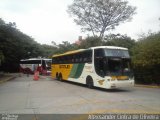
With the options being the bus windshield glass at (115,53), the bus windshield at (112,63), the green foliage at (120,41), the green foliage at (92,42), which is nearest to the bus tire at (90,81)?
the bus windshield at (112,63)

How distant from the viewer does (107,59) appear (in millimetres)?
16953

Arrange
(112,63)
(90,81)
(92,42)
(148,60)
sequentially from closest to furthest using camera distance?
(112,63)
(90,81)
(148,60)
(92,42)

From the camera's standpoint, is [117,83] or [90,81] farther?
[90,81]

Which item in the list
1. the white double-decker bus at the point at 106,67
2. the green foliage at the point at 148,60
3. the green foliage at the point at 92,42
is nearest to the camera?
the white double-decker bus at the point at 106,67

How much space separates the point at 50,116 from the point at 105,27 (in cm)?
3144

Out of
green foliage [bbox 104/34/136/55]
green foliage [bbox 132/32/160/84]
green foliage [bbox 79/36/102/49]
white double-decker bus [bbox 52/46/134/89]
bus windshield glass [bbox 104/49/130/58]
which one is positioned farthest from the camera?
green foliage [bbox 79/36/102/49]

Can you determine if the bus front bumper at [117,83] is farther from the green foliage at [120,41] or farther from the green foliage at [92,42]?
the green foliage at [92,42]

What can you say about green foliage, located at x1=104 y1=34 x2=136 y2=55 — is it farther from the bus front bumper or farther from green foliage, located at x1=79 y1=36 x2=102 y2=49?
the bus front bumper

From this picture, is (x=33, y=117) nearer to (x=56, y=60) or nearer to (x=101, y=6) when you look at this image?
(x=56, y=60)

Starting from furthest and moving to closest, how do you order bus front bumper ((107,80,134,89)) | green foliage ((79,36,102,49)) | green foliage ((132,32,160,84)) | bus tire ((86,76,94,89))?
green foliage ((79,36,102,49)) → green foliage ((132,32,160,84)) → bus tire ((86,76,94,89)) → bus front bumper ((107,80,134,89))

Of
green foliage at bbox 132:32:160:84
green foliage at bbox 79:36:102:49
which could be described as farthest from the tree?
green foliage at bbox 132:32:160:84

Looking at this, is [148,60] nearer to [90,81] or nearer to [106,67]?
[90,81]

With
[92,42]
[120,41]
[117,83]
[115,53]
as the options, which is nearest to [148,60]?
[115,53]

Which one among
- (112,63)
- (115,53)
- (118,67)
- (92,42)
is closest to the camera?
(112,63)
